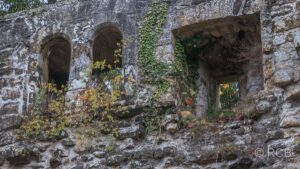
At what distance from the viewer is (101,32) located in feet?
28.9

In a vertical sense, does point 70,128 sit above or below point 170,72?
below

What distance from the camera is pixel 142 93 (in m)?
8.11

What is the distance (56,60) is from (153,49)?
75.0 inches

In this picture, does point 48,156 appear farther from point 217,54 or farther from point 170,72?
point 217,54

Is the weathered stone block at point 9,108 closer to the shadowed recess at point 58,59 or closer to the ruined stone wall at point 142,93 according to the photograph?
the ruined stone wall at point 142,93

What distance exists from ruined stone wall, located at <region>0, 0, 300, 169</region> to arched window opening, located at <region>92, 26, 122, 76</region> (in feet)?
0.54

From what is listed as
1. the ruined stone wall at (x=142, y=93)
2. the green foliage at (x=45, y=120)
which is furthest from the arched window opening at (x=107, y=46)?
the green foliage at (x=45, y=120)

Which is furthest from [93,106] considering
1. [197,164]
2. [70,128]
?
[197,164]

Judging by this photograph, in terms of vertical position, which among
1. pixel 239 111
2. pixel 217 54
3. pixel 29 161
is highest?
pixel 217 54

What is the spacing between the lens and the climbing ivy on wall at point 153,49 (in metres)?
8.12

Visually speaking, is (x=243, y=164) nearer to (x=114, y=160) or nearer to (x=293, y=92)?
(x=293, y=92)

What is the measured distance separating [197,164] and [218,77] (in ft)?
7.21

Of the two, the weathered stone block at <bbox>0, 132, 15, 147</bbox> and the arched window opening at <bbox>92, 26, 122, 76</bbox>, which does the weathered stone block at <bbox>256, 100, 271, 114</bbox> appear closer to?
the arched window opening at <bbox>92, 26, 122, 76</bbox>

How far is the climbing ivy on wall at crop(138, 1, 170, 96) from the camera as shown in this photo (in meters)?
8.12
